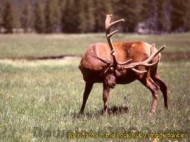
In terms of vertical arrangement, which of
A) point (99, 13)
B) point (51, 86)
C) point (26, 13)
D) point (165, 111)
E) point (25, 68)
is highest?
point (165, 111)

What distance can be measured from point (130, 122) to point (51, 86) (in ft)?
28.6

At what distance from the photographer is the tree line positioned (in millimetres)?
106188

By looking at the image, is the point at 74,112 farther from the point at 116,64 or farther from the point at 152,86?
the point at 152,86

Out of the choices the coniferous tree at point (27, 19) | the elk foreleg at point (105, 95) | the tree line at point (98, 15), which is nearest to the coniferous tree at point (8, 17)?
the tree line at point (98, 15)

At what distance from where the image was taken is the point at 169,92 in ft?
54.3

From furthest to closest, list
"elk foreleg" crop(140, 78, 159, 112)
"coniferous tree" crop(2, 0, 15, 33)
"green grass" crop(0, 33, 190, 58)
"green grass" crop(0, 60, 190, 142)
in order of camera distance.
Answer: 1. "coniferous tree" crop(2, 0, 15, 33)
2. "green grass" crop(0, 33, 190, 58)
3. "elk foreleg" crop(140, 78, 159, 112)
4. "green grass" crop(0, 60, 190, 142)

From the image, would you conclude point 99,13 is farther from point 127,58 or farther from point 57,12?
point 127,58

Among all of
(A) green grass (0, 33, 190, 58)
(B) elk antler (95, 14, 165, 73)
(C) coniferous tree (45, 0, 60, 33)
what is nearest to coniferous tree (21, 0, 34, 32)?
(C) coniferous tree (45, 0, 60, 33)

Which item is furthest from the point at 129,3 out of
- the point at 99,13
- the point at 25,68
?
the point at 25,68

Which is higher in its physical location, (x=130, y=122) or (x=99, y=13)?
(x=130, y=122)

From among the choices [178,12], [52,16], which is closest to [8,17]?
[52,16]

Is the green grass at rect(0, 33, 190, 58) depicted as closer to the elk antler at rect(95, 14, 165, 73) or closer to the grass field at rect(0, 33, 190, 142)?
the grass field at rect(0, 33, 190, 142)

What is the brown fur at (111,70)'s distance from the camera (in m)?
11.9

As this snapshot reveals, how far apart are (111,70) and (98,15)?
114943mm
